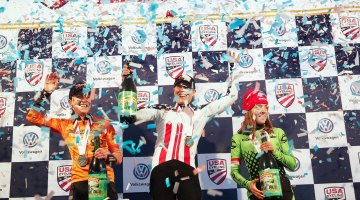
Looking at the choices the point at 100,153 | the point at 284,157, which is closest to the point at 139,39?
the point at 100,153

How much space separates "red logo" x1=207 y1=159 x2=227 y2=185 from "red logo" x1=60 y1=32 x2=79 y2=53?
1.25 meters

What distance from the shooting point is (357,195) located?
252 centimetres

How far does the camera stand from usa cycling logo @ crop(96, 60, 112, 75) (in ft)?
9.08

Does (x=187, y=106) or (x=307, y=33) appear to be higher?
(x=307, y=33)

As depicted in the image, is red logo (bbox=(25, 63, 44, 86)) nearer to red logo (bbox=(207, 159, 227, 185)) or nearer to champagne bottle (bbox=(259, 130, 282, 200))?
red logo (bbox=(207, 159, 227, 185))

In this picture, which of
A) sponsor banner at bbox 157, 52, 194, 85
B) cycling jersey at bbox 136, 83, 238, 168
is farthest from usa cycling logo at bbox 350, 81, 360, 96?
sponsor banner at bbox 157, 52, 194, 85

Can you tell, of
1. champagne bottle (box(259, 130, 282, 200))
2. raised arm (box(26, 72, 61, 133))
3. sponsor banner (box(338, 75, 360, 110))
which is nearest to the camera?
champagne bottle (box(259, 130, 282, 200))

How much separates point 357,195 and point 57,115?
2022 millimetres

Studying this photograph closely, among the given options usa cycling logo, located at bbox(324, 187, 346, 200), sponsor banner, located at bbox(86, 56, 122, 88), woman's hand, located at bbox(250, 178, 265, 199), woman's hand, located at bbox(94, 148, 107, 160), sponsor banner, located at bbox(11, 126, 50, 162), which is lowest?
usa cycling logo, located at bbox(324, 187, 346, 200)

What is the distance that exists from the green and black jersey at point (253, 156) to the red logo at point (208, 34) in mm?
803

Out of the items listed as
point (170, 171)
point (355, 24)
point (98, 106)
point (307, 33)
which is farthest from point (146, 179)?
point (355, 24)

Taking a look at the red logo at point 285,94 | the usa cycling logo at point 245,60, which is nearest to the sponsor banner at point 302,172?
the red logo at point 285,94

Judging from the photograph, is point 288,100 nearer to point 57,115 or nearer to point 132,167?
point 132,167

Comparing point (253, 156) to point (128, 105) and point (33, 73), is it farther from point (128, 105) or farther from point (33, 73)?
point (33, 73)
